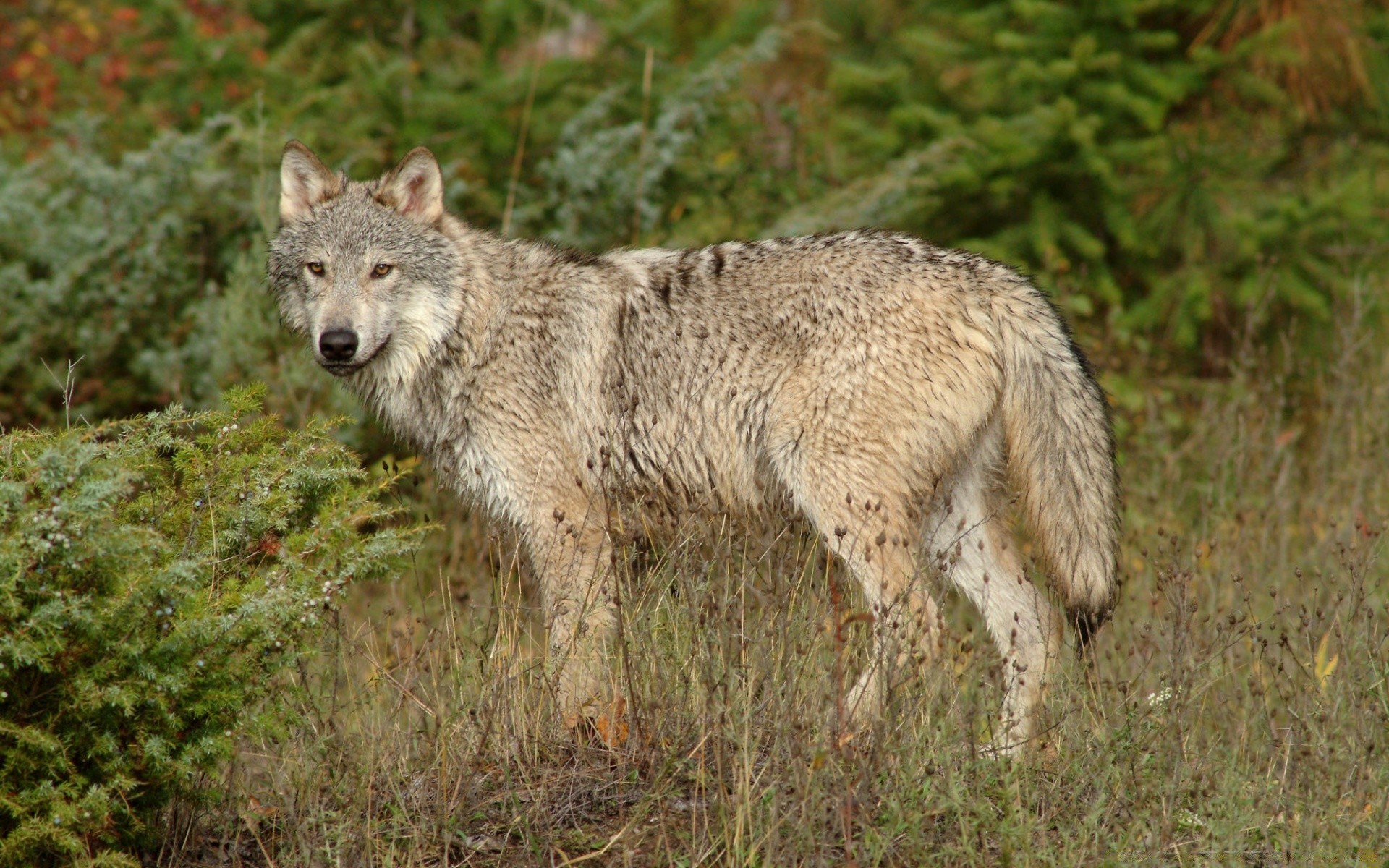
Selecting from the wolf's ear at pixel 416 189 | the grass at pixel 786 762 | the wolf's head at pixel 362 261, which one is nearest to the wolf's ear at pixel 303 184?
the wolf's head at pixel 362 261

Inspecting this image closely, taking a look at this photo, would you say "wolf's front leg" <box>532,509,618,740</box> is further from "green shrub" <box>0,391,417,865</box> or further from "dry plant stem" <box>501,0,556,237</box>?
"dry plant stem" <box>501,0,556,237</box>

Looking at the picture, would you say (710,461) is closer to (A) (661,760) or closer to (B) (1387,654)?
(A) (661,760)

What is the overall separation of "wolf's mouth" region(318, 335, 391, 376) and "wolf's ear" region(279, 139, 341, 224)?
763 millimetres

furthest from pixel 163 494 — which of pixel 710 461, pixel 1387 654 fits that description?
Answer: pixel 1387 654

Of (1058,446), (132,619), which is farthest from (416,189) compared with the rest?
(1058,446)

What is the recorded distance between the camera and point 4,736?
3.32m

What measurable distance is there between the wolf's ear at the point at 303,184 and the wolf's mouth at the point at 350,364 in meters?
0.76

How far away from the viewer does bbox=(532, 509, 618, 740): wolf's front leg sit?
443 centimetres

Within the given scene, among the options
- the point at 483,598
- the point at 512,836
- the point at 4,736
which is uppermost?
the point at 4,736

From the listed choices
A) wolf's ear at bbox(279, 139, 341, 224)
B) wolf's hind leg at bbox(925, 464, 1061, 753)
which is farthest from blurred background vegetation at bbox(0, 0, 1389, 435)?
wolf's hind leg at bbox(925, 464, 1061, 753)

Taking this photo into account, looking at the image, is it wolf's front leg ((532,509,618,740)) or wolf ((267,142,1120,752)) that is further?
wolf ((267,142,1120,752))

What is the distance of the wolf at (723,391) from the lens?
4.98 metres

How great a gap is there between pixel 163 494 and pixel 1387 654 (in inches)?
172

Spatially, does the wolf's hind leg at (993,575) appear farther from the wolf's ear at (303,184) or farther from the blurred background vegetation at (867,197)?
the wolf's ear at (303,184)
